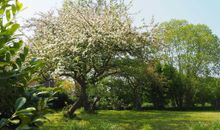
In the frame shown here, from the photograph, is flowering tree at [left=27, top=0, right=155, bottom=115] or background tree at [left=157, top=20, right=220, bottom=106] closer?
flowering tree at [left=27, top=0, right=155, bottom=115]

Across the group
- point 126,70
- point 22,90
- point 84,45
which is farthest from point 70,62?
point 22,90

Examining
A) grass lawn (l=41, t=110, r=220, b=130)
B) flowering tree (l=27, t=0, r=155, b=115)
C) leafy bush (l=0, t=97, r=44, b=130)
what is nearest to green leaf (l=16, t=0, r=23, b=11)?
leafy bush (l=0, t=97, r=44, b=130)

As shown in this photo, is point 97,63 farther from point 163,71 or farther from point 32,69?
point 163,71

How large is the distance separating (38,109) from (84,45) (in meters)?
18.7

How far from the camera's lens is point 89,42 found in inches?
816

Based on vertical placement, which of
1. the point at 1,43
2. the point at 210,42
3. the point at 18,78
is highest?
the point at 210,42

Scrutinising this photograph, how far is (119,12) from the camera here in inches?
904

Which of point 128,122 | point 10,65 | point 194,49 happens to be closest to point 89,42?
point 128,122

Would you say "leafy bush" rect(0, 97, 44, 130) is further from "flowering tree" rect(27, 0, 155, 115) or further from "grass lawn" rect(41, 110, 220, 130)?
"flowering tree" rect(27, 0, 155, 115)

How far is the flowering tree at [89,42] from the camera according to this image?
2075cm

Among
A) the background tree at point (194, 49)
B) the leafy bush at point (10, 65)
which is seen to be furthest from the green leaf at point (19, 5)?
the background tree at point (194, 49)

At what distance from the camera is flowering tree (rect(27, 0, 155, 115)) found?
68.1 feet

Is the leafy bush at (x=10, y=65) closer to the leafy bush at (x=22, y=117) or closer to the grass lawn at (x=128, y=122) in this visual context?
the leafy bush at (x=22, y=117)

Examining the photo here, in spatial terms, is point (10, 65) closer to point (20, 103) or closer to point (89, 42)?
point (20, 103)
